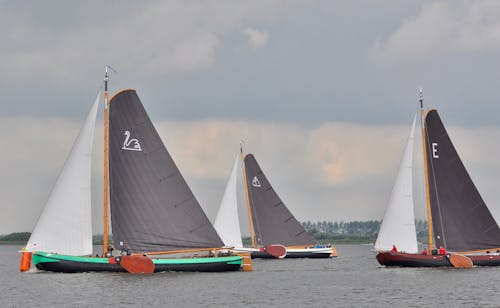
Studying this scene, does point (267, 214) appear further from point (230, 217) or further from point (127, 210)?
point (127, 210)

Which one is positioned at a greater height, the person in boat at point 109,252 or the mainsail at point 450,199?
the mainsail at point 450,199

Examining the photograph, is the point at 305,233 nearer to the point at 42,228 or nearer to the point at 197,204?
the point at 197,204

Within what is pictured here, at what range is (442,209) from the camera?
3219 inches

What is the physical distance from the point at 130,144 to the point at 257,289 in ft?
44.1

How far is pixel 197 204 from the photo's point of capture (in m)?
71.6

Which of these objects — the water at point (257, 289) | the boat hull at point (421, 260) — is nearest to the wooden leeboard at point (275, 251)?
the water at point (257, 289)

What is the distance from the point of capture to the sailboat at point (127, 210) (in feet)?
222

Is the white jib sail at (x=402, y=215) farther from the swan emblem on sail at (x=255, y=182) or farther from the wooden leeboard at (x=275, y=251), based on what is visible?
the swan emblem on sail at (x=255, y=182)

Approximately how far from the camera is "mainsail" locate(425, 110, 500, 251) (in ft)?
268

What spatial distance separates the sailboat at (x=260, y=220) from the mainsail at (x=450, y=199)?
30.0 m

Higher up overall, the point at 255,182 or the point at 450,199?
the point at 255,182

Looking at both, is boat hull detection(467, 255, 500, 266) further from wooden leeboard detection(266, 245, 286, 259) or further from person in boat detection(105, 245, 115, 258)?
wooden leeboard detection(266, 245, 286, 259)

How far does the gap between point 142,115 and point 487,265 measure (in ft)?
103

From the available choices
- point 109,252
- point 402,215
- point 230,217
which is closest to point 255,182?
point 230,217
